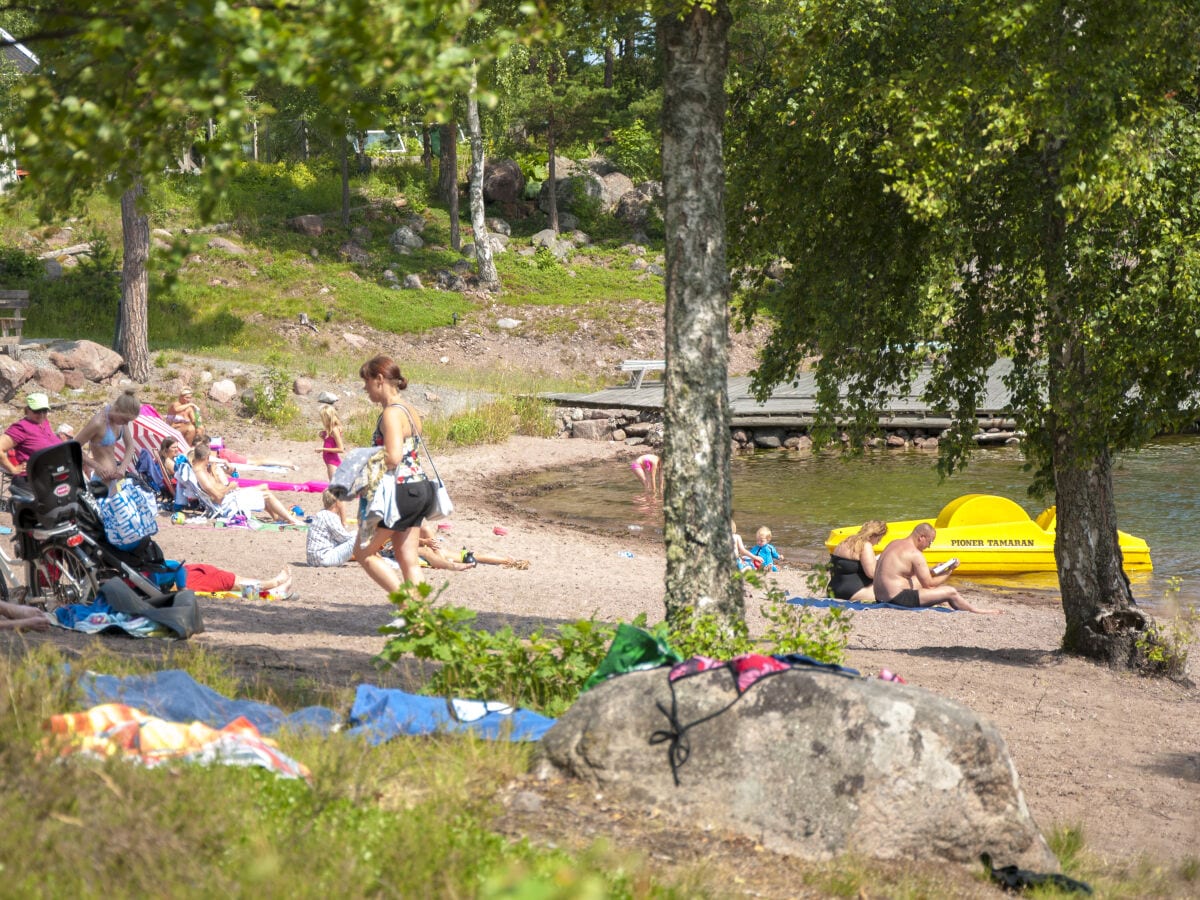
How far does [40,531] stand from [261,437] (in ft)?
49.0

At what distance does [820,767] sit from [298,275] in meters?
34.8

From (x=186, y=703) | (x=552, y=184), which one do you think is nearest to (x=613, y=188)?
(x=552, y=184)

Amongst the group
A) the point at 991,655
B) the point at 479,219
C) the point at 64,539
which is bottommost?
the point at 991,655

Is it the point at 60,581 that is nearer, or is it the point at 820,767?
the point at 820,767

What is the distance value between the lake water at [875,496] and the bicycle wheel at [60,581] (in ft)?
34.5

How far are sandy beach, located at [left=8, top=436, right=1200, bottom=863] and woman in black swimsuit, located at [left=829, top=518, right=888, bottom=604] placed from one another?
1.88 feet

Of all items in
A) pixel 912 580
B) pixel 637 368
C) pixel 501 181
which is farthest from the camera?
pixel 501 181

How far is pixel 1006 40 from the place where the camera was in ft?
26.0

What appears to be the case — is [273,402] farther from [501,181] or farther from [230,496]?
[501,181]

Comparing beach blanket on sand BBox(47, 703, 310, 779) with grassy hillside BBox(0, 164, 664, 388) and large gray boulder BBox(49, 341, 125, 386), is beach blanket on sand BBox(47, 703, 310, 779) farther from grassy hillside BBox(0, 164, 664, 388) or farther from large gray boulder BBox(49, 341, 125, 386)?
grassy hillside BBox(0, 164, 664, 388)

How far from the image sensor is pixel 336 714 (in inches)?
223

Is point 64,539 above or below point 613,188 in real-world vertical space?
below

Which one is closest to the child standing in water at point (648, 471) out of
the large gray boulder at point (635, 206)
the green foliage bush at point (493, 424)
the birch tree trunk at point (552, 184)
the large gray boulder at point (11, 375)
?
the green foliage bush at point (493, 424)

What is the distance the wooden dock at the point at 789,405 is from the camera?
2745 centimetres
